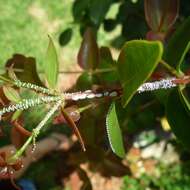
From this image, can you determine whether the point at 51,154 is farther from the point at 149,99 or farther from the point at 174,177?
the point at 149,99

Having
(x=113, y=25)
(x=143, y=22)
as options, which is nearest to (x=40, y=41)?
(x=113, y=25)

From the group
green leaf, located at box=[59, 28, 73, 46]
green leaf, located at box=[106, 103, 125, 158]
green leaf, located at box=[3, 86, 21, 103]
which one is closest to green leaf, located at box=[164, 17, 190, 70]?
green leaf, located at box=[106, 103, 125, 158]

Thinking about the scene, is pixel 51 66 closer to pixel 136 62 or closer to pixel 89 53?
pixel 136 62

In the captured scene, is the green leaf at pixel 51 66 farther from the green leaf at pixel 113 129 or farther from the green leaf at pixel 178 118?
the green leaf at pixel 178 118

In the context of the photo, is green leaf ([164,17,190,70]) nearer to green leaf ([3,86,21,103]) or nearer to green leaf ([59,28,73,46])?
green leaf ([3,86,21,103])

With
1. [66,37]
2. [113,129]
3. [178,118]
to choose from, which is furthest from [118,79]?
[66,37]
